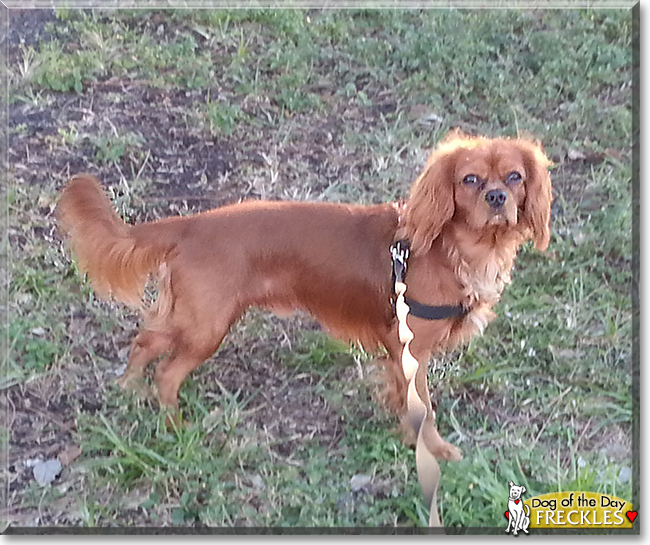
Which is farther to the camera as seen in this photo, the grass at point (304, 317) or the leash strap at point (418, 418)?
the grass at point (304, 317)

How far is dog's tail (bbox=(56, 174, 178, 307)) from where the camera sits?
294 cm

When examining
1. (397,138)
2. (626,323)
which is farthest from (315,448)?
(397,138)

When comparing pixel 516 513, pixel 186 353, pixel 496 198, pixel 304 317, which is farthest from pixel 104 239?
pixel 516 513

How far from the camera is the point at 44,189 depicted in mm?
4363

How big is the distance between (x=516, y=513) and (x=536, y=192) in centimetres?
136

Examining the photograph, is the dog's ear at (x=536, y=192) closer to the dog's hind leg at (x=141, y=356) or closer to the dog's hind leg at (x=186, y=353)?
the dog's hind leg at (x=186, y=353)

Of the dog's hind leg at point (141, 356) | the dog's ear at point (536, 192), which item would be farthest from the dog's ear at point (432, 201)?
the dog's hind leg at point (141, 356)

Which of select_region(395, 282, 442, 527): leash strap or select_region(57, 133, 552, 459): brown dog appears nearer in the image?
select_region(395, 282, 442, 527): leash strap

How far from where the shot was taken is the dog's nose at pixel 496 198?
2666 millimetres

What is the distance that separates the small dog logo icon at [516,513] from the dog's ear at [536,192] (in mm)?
1113

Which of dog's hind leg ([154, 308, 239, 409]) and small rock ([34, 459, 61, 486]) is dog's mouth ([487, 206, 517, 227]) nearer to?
dog's hind leg ([154, 308, 239, 409])

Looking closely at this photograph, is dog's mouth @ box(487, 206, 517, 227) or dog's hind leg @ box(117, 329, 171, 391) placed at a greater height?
dog's mouth @ box(487, 206, 517, 227)

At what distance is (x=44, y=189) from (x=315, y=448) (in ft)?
8.30

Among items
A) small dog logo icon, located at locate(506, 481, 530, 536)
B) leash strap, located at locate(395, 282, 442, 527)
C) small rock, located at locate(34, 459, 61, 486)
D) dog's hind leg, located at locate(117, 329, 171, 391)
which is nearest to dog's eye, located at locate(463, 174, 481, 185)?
leash strap, located at locate(395, 282, 442, 527)
